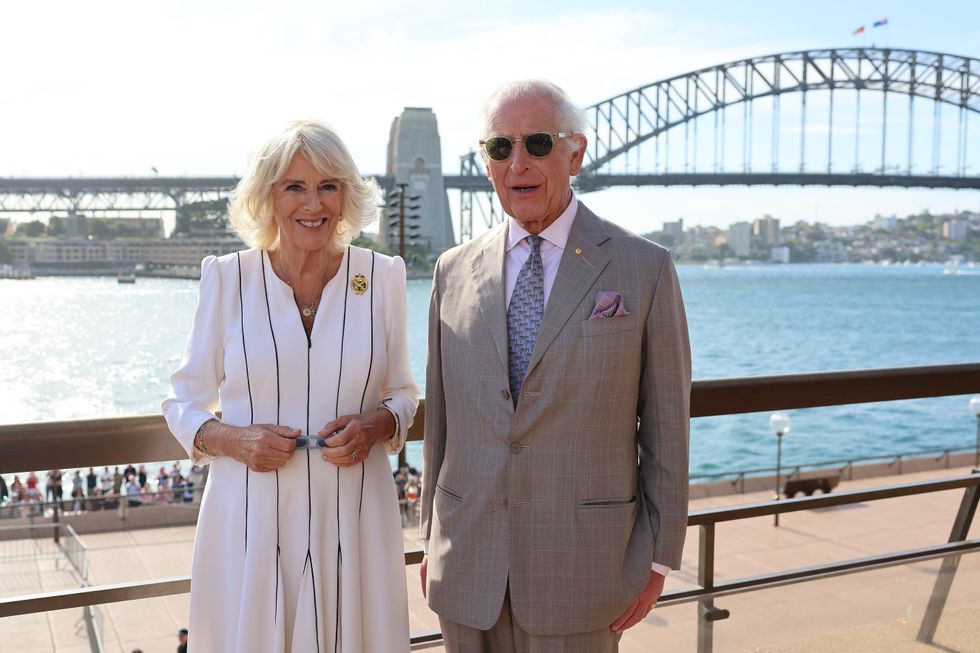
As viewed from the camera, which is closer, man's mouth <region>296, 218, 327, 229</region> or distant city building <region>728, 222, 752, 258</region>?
man's mouth <region>296, 218, 327, 229</region>

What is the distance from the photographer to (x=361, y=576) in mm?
1652

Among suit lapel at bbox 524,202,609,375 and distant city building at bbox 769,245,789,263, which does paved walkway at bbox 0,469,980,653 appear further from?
distant city building at bbox 769,245,789,263

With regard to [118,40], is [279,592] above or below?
below

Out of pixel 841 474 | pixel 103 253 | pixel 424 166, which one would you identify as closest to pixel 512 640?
pixel 841 474

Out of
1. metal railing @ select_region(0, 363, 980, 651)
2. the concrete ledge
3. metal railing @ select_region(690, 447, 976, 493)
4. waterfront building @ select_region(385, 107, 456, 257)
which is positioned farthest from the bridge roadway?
metal railing @ select_region(0, 363, 980, 651)

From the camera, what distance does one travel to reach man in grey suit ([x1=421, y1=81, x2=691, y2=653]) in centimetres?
150

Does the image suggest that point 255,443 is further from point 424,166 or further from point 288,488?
point 424,166

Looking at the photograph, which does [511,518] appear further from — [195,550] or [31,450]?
[31,450]

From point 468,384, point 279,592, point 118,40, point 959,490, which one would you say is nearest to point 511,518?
point 468,384

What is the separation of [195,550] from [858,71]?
66798 mm

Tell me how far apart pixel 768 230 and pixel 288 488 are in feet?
258

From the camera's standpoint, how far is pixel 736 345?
50.4 m

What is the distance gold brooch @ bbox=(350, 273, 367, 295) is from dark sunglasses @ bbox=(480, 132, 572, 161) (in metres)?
0.31

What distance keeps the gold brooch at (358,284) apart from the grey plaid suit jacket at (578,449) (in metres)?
0.22
